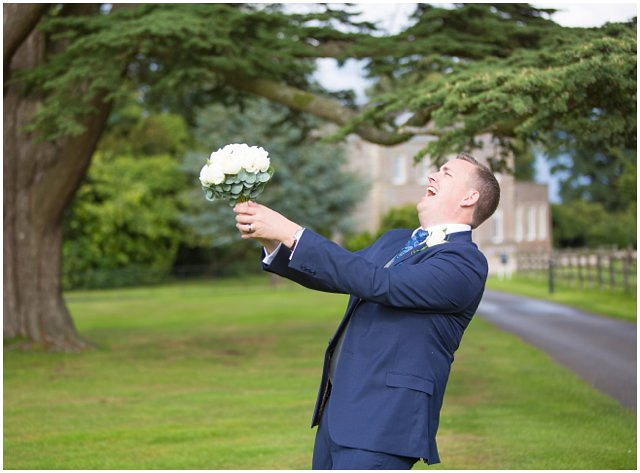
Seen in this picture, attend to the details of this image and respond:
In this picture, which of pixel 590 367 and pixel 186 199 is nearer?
pixel 590 367

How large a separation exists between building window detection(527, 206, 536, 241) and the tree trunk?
4852cm

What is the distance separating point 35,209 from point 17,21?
3475 mm

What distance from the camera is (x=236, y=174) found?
344 centimetres

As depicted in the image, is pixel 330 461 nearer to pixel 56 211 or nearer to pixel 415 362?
pixel 415 362

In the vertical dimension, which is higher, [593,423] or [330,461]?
[330,461]

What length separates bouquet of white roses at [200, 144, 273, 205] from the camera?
345 cm

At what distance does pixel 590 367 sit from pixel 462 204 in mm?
10487

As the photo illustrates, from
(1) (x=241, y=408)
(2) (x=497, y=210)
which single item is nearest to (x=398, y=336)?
(1) (x=241, y=408)

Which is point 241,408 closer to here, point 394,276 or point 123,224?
point 394,276

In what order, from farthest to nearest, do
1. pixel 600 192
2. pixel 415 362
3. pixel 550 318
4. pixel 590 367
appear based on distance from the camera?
pixel 600 192 → pixel 550 318 → pixel 590 367 → pixel 415 362

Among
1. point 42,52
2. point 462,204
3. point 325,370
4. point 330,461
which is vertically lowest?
point 330,461

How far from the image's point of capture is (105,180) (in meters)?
42.0

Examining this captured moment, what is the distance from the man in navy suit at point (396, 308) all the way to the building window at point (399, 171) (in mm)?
55836

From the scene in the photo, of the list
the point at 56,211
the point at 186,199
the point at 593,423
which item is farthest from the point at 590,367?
the point at 186,199
